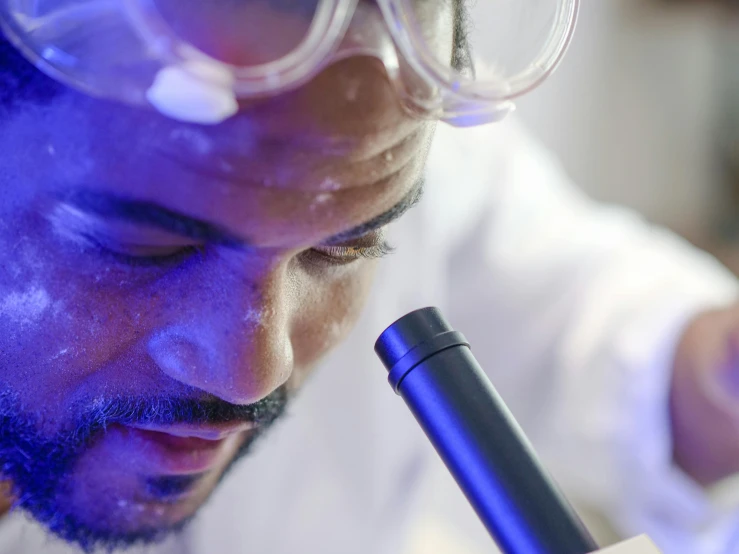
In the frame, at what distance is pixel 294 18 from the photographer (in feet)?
0.75

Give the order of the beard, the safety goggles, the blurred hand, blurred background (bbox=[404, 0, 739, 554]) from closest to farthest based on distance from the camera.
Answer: the safety goggles → the beard → the blurred hand → blurred background (bbox=[404, 0, 739, 554])

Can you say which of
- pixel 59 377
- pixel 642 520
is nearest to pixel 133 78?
pixel 59 377

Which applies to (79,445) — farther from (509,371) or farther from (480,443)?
(509,371)

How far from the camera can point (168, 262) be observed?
0.27m

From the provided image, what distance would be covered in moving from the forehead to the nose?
27 mm

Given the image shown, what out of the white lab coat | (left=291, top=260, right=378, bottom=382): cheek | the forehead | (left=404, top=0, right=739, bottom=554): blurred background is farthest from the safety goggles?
(left=404, top=0, right=739, bottom=554): blurred background

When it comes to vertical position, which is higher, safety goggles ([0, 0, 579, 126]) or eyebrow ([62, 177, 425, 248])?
safety goggles ([0, 0, 579, 126])

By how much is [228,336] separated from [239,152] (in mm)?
76

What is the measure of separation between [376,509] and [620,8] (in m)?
0.96

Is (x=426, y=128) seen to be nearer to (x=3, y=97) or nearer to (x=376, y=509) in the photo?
(x=3, y=97)

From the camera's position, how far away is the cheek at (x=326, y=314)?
343 millimetres

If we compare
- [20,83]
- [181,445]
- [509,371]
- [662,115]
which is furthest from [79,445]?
[662,115]

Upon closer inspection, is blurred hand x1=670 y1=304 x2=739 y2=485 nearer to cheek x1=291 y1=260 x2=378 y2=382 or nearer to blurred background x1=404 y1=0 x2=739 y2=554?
cheek x1=291 y1=260 x2=378 y2=382

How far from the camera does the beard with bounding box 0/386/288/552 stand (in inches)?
12.4
